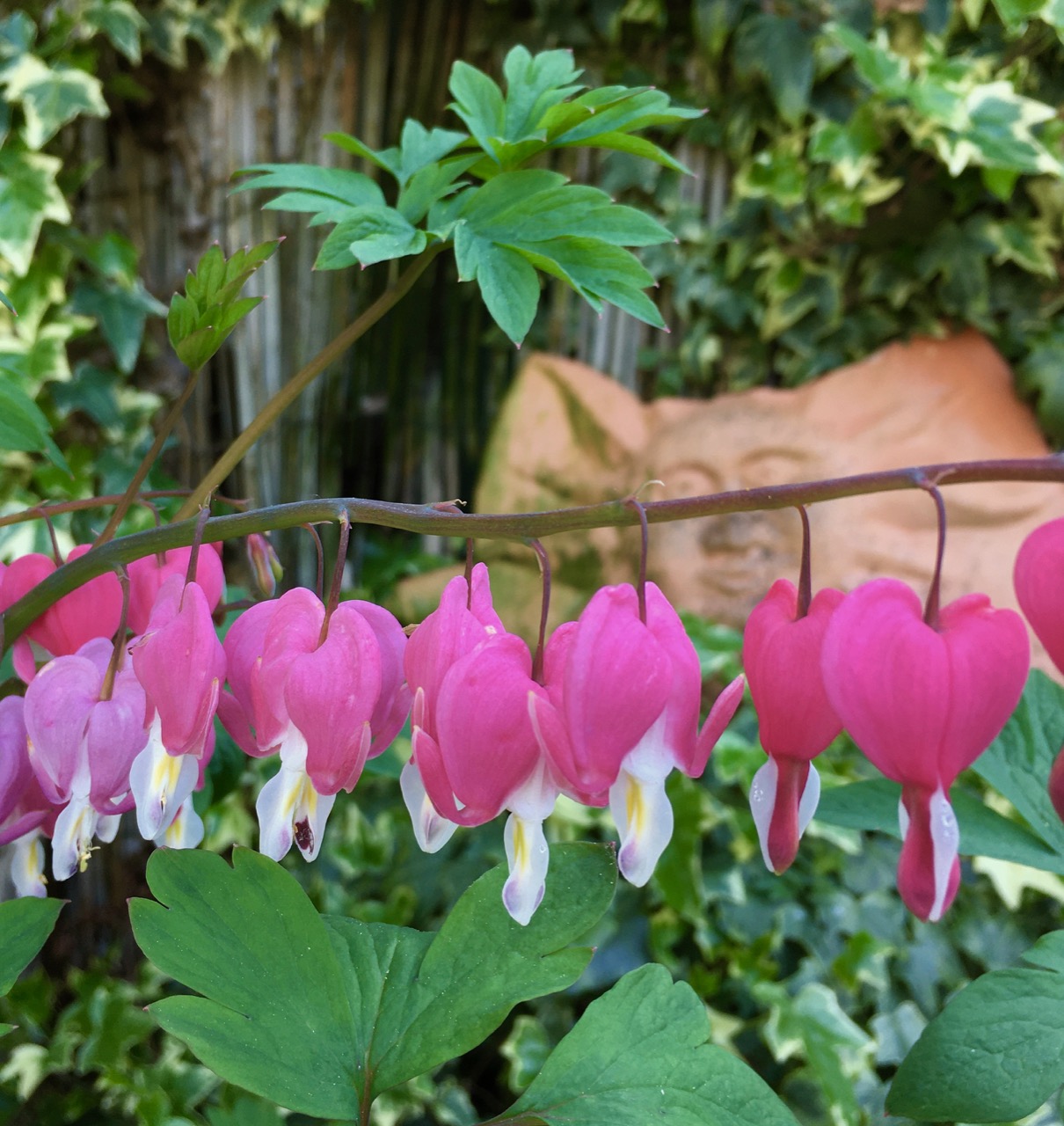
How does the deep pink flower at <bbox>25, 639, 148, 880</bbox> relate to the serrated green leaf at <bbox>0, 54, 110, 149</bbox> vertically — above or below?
below

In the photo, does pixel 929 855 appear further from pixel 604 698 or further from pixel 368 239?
pixel 368 239

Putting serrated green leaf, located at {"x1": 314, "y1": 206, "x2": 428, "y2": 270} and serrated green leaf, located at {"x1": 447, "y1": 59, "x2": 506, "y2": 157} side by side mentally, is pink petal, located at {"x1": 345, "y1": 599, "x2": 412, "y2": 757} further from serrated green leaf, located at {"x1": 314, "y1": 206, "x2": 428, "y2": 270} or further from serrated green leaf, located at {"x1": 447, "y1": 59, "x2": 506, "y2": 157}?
serrated green leaf, located at {"x1": 447, "y1": 59, "x2": 506, "y2": 157}

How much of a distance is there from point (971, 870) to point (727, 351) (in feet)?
3.47

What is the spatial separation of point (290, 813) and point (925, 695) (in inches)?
11.4

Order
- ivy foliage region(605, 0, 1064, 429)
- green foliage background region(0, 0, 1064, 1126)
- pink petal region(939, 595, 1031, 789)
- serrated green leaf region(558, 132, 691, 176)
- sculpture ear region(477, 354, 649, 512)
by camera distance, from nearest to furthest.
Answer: pink petal region(939, 595, 1031, 789) → serrated green leaf region(558, 132, 691, 176) → green foliage background region(0, 0, 1064, 1126) → ivy foliage region(605, 0, 1064, 429) → sculpture ear region(477, 354, 649, 512)

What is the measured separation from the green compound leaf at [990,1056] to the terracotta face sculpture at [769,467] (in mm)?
1254

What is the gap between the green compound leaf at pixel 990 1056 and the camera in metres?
0.47

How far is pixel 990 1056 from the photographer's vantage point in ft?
1.60

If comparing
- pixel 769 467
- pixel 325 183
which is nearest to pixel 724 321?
pixel 769 467

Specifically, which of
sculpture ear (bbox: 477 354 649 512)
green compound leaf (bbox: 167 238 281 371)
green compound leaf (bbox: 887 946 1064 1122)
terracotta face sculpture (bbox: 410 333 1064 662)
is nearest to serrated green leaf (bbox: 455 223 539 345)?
green compound leaf (bbox: 167 238 281 371)

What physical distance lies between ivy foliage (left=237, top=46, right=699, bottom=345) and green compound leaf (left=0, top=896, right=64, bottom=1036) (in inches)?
15.1

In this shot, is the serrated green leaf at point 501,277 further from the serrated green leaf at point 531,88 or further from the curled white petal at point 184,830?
the curled white petal at point 184,830

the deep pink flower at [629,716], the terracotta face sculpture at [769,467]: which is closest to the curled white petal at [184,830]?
the deep pink flower at [629,716]

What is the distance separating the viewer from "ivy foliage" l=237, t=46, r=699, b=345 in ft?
1.93
